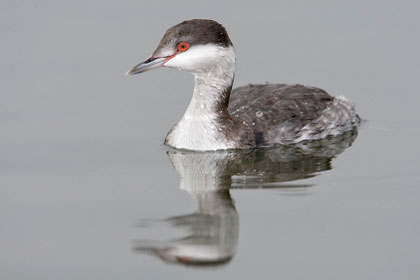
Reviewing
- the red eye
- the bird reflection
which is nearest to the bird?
the red eye

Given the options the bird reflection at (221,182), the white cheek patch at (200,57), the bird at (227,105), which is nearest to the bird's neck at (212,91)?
the bird at (227,105)

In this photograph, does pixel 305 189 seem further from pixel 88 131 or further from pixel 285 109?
pixel 88 131

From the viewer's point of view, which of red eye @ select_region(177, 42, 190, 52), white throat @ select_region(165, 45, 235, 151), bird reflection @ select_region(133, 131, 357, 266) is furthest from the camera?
white throat @ select_region(165, 45, 235, 151)

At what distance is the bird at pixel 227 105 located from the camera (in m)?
12.7

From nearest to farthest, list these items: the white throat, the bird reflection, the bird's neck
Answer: the bird reflection
the white throat
the bird's neck

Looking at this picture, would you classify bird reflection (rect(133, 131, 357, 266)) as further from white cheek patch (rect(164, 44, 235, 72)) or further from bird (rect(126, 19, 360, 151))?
white cheek patch (rect(164, 44, 235, 72))

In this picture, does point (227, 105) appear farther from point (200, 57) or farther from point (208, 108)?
point (200, 57)

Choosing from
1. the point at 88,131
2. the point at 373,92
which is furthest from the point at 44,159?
the point at 373,92

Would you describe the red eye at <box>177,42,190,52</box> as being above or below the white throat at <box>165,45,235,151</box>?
above

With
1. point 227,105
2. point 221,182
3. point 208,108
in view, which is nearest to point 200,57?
point 208,108

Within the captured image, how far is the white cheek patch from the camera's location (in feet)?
41.8

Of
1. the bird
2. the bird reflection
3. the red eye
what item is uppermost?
the red eye

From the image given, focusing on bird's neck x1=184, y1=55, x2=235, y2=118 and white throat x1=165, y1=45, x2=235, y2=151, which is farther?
bird's neck x1=184, y1=55, x2=235, y2=118

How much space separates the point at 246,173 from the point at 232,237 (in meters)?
2.17
